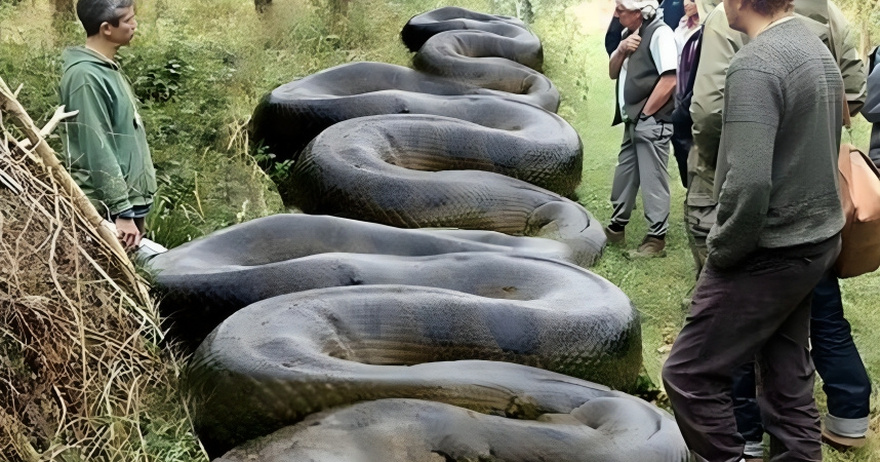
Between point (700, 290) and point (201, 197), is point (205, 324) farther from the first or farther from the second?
point (201, 197)

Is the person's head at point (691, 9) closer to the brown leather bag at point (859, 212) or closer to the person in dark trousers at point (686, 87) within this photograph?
the person in dark trousers at point (686, 87)

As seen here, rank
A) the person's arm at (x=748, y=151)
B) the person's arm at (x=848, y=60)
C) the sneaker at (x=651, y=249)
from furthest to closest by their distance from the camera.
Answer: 1. the sneaker at (x=651, y=249)
2. the person's arm at (x=848, y=60)
3. the person's arm at (x=748, y=151)

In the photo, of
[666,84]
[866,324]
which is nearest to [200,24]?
[666,84]

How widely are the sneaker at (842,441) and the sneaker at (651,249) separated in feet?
7.92

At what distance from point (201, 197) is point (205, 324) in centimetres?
229

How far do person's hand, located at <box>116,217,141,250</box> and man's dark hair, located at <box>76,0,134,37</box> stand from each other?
748mm

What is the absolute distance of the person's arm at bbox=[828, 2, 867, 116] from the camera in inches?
160

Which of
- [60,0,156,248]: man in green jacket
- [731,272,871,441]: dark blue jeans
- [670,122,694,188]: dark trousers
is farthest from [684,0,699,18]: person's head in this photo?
[60,0,156,248]: man in green jacket

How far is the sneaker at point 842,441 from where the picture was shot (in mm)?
3766

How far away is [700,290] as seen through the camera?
122 inches

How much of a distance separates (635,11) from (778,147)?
320 centimetres

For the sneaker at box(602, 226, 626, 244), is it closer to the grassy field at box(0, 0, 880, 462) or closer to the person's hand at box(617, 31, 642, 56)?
the grassy field at box(0, 0, 880, 462)

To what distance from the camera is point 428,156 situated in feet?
17.2

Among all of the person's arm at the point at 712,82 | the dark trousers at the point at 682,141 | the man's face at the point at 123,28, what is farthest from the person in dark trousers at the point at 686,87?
the man's face at the point at 123,28
